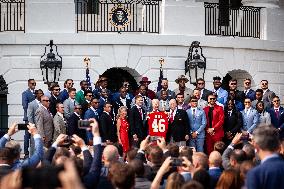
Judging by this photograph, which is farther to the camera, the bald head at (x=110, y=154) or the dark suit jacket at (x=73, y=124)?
the dark suit jacket at (x=73, y=124)

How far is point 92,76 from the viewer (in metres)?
30.5

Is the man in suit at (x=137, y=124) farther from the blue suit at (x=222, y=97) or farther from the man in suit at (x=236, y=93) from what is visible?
the man in suit at (x=236, y=93)

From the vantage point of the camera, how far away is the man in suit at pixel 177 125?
25.3 m

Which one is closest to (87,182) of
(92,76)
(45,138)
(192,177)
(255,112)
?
(192,177)

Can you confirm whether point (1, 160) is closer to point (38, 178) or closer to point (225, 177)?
point (225, 177)

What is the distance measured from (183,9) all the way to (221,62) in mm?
2196

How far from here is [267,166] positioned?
10.1m

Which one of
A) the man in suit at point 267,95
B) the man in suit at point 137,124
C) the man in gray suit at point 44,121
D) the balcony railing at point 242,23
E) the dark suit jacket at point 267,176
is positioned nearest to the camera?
the dark suit jacket at point 267,176

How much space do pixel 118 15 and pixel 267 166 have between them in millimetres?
21727

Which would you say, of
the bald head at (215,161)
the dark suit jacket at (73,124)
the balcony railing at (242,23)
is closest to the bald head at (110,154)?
the bald head at (215,161)

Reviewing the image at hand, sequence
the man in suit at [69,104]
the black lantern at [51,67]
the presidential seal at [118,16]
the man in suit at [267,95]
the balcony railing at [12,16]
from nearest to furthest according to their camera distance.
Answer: the man in suit at [69,104] → the man in suit at [267,95] → the black lantern at [51,67] → the balcony railing at [12,16] → the presidential seal at [118,16]

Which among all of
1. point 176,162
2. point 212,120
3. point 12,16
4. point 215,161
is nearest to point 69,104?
point 212,120

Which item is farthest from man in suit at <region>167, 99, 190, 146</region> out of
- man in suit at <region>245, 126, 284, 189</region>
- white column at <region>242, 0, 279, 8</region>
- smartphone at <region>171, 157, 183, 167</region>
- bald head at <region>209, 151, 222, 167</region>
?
man in suit at <region>245, 126, 284, 189</region>

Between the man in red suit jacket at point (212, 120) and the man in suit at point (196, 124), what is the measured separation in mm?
200
